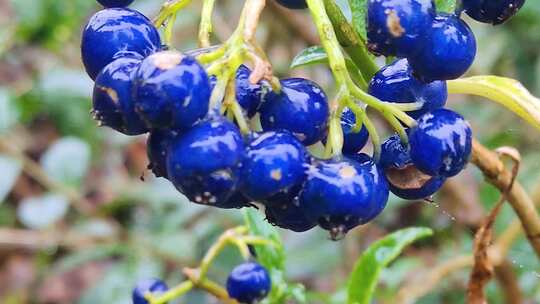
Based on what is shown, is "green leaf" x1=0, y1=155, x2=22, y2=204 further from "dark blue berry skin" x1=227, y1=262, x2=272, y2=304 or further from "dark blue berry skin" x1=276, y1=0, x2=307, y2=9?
"dark blue berry skin" x1=276, y1=0, x2=307, y2=9

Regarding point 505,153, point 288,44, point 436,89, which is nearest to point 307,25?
point 288,44

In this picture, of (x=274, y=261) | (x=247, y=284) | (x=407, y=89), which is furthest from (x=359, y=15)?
(x=274, y=261)

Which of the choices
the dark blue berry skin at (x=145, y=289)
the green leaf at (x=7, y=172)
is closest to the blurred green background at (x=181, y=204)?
the green leaf at (x=7, y=172)

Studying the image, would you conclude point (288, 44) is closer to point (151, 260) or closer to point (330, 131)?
point (151, 260)

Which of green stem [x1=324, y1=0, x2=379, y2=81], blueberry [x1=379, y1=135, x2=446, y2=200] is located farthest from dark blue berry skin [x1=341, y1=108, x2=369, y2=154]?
green stem [x1=324, y1=0, x2=379, y2=81]

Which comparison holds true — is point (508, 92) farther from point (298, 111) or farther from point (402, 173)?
point (298, 111)
